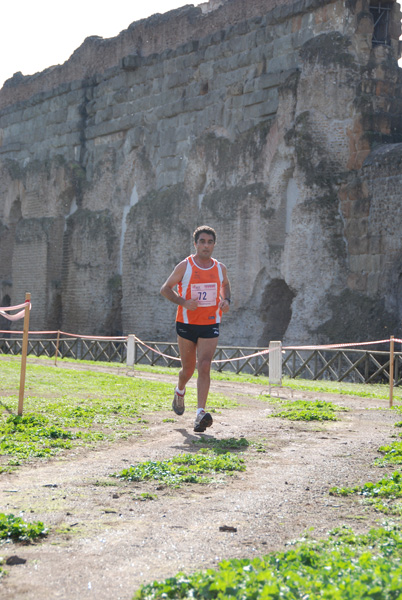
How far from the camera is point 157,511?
3486 mm

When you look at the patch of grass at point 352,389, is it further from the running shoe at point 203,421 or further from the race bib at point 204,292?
the running shoe at point 203,421

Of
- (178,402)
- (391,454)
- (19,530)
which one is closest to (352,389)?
(178,402)

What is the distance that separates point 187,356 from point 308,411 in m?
1.75

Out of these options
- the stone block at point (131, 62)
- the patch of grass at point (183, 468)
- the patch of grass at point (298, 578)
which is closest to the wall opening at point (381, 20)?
the stone block at point (131, 62)

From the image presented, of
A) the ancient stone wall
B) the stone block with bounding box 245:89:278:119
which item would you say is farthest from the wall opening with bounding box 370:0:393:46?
the stone block with bounding box 245:89:278:119

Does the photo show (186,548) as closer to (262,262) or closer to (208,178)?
(262,262)

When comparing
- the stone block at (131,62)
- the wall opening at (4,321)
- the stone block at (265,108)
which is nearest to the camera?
the stone block at (265,108)

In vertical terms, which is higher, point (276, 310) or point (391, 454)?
point (276, 310)

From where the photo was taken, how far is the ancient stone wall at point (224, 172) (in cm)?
1733

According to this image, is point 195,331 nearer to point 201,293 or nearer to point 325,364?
point 201,293

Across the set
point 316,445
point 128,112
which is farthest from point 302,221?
point 316,445

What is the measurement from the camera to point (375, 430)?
658 cm

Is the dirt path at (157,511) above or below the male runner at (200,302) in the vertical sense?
below

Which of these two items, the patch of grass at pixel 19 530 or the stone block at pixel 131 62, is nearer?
the patch of grass at pixel 19 530
